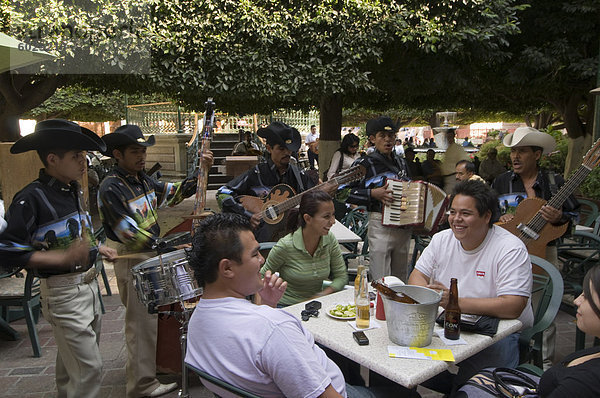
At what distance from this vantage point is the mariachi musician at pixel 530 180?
410 cm

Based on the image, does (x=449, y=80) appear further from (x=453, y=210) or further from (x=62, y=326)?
(x=62, y=326)

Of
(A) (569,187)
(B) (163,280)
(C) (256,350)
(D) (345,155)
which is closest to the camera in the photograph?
(C) (256,350)

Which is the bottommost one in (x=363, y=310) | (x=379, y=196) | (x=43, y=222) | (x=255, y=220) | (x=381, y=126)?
(x=363, y=310)

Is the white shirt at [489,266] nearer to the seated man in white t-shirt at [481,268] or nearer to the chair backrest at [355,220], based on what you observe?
the seated man in white t-shirt at [481,268]

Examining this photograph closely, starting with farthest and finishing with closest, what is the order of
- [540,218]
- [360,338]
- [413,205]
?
[413,205]
[540,218]
[360,338]

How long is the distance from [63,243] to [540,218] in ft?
11.9

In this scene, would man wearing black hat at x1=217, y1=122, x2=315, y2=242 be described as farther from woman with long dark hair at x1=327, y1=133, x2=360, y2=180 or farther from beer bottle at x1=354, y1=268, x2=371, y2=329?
woman with long dark hair at x1=327, y1=133, x2=360, y2=180

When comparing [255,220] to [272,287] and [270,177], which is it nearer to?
[270,177]

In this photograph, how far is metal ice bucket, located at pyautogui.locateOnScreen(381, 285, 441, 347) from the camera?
2.23 meters

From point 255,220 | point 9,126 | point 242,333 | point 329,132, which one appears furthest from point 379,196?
point 9,126

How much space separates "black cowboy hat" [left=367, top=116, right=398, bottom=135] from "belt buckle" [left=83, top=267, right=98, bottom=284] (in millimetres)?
2850

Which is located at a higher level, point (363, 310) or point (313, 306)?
point (363, 310)

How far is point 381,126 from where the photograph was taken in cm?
458

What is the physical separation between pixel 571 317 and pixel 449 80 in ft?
20.8
